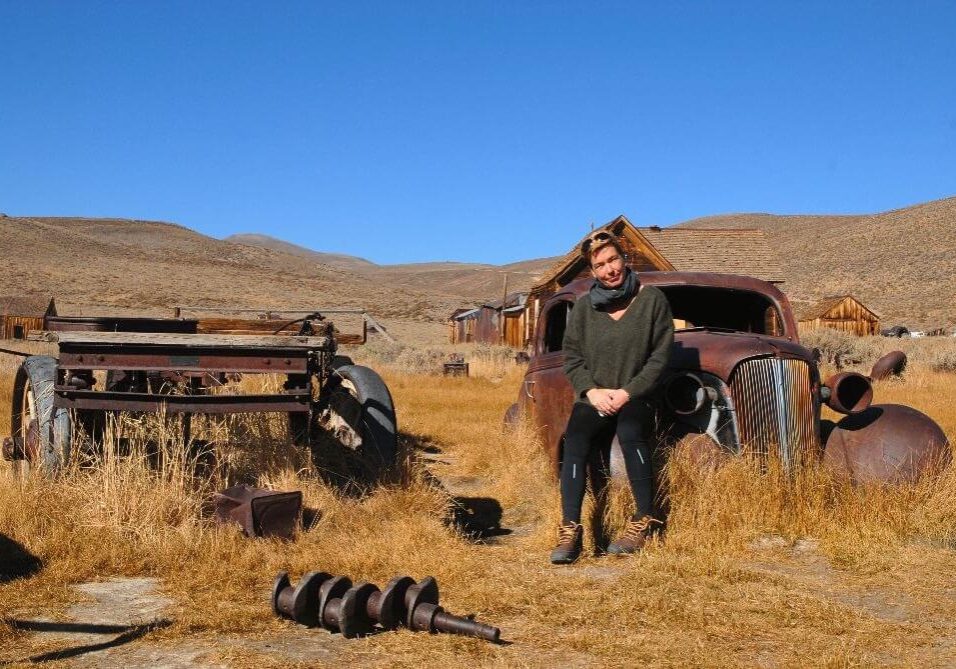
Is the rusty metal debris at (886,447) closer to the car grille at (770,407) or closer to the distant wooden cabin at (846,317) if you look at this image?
the car grille at (770,407)

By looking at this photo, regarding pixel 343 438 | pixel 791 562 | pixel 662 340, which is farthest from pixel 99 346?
pixel 791 562

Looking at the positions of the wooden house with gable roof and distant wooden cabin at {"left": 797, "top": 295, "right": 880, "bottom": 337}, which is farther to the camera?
distant wooden cabin at {"left": 797, "top": 295, "right": 880, "bottom": 337}

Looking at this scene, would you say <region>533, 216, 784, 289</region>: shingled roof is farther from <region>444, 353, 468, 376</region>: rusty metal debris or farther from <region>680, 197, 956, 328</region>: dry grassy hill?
<region>680, 197, 956, 328</region>: dry grassy hill

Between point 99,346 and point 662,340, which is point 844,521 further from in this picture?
point 99,346

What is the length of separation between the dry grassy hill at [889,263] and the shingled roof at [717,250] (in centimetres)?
3311

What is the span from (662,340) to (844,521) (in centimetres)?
158

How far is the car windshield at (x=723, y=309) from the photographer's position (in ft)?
24.3

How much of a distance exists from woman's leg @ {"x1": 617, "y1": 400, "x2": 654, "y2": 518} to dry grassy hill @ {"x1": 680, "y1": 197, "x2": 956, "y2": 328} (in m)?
58.2

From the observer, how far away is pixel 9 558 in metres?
4.96

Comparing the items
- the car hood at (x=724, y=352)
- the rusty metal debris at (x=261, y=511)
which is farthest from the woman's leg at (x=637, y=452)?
the rusty metal debris at (x=261, y=511)

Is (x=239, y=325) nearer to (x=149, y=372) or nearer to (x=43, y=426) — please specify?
(x=149, y=372)

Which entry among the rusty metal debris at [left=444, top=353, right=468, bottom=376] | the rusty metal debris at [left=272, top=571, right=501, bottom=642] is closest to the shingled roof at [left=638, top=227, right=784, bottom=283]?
the rusty metal debris at [left=444, top=353, right=468, bottom=376]

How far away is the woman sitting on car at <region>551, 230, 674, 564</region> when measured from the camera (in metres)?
5.25

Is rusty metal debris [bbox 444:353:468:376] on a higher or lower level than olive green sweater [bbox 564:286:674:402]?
lower
